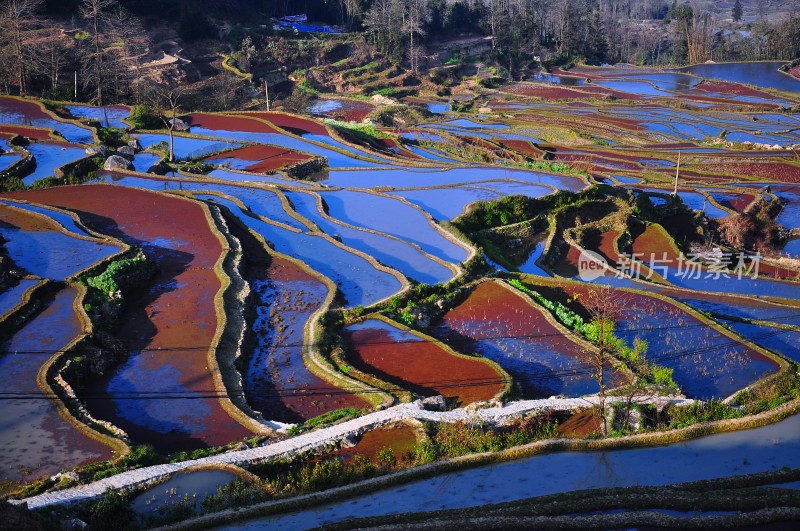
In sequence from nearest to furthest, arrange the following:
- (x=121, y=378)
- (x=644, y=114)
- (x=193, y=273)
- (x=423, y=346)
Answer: (x=121, y=378) → (x=423, y=346) → (x=193, y=273) → (x=644, y=114)

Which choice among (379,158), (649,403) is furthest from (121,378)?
(379,158)

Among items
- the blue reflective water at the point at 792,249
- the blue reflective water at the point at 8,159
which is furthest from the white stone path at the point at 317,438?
the blue reflective water at the point at 8,159

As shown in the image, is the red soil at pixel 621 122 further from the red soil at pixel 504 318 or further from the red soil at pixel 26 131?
the red soil at pixel 504 318

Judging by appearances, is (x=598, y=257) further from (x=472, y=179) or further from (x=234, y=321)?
(x=234, y=321)

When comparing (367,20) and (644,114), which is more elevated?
(367,20)

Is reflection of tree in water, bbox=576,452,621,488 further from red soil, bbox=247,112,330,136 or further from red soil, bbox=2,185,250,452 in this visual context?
red soil, bbox=247,112,330,136

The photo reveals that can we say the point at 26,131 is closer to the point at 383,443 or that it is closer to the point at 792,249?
the point at 383,443
